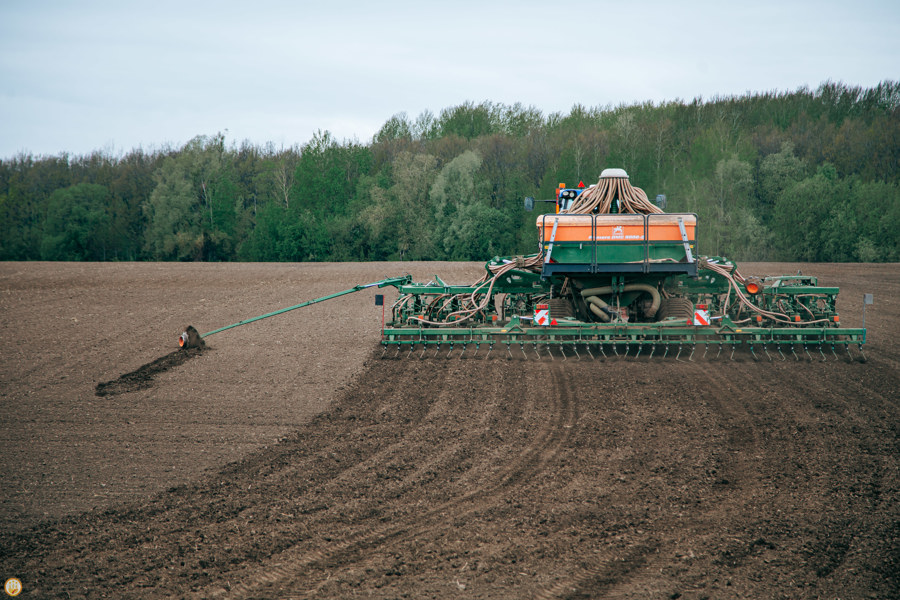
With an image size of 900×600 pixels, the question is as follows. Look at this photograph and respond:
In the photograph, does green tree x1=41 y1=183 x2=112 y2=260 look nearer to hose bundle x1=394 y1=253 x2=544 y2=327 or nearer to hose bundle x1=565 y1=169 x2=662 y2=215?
hose bundle x1=394 y1=253 x2=544 y2=327

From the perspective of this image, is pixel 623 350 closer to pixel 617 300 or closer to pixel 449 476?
pixel 617 300

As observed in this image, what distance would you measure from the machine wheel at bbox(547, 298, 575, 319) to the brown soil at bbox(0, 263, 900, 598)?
798 millimetres

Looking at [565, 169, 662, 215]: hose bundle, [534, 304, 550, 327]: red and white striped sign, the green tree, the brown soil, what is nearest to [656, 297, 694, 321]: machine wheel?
the brown soil

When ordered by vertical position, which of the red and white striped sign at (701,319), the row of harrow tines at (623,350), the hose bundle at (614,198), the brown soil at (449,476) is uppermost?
the hose bundle at (614,198)

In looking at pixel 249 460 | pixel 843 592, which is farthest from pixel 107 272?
pixel 843 592

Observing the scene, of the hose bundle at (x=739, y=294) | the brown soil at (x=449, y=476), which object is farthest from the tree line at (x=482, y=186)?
the brown soil at (x=449, y=476)

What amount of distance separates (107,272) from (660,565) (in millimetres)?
34934

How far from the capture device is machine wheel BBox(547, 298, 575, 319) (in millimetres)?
12148

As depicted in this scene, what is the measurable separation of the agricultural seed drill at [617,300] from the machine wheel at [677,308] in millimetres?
17

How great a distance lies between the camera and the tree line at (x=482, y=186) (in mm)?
44375

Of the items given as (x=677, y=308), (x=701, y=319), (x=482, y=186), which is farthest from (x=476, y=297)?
(x=482, y=186)

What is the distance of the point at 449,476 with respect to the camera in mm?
6410

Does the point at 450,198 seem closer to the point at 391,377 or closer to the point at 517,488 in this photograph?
the point at 391,377

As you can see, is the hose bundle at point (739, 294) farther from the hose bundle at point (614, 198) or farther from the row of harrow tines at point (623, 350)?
the hose bundle at point (614, 198)
